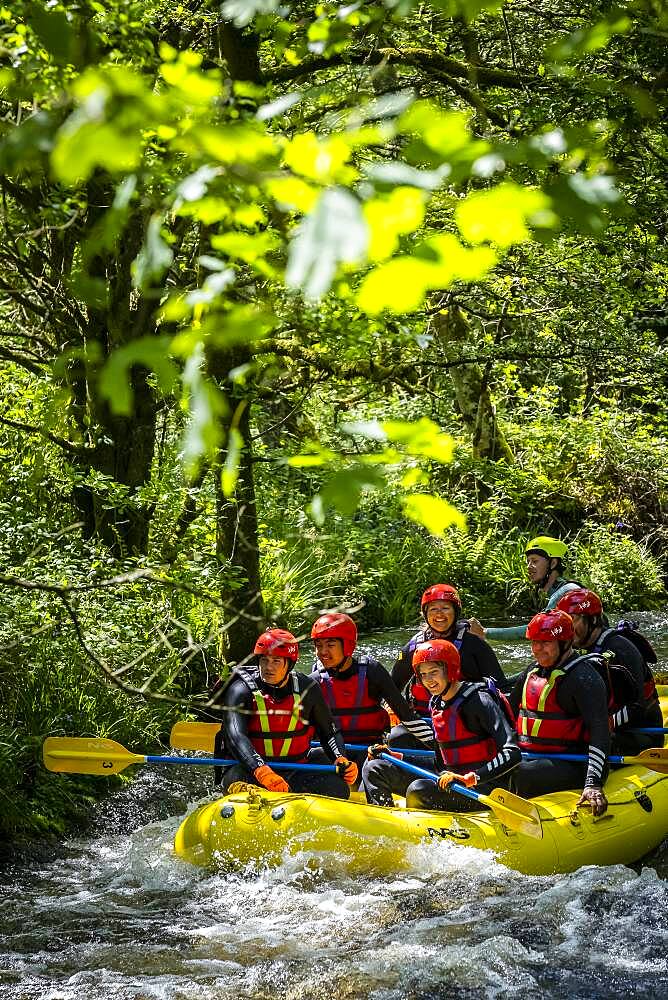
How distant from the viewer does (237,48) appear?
748 cm

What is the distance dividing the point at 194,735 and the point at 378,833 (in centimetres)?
183

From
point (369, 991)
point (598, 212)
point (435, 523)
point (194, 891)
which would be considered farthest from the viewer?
point (194, 891)

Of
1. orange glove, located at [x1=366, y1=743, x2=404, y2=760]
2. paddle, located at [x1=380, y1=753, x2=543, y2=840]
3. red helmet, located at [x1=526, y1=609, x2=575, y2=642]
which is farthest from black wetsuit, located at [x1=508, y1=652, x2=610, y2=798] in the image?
orange glove, located at [x1=366, y1=743, x2=404, y2=760]

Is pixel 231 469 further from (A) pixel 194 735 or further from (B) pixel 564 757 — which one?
(A) pixel 194 735

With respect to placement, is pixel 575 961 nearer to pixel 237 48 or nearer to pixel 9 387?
pixel 9 387

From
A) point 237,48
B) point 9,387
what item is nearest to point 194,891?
point 9,387

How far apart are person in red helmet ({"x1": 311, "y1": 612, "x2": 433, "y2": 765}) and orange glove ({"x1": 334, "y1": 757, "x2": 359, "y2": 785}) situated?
538 mm

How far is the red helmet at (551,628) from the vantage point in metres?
5.88

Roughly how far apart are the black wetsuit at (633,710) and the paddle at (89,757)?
1779mm

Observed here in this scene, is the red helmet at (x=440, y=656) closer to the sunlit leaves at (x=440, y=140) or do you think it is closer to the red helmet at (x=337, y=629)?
the red helmet at (x=337, y=629)

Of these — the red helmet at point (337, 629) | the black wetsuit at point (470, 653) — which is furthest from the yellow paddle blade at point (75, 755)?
the black wetsuit at point (470, 653)

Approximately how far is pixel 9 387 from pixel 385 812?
13.2 feet

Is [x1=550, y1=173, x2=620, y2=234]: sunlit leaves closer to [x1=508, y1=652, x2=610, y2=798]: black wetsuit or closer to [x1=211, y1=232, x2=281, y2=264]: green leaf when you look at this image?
[x1=211, y1=232, x2=281, y2=264]: green leaf

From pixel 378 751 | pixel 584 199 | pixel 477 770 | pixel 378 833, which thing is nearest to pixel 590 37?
pixel 584 199
